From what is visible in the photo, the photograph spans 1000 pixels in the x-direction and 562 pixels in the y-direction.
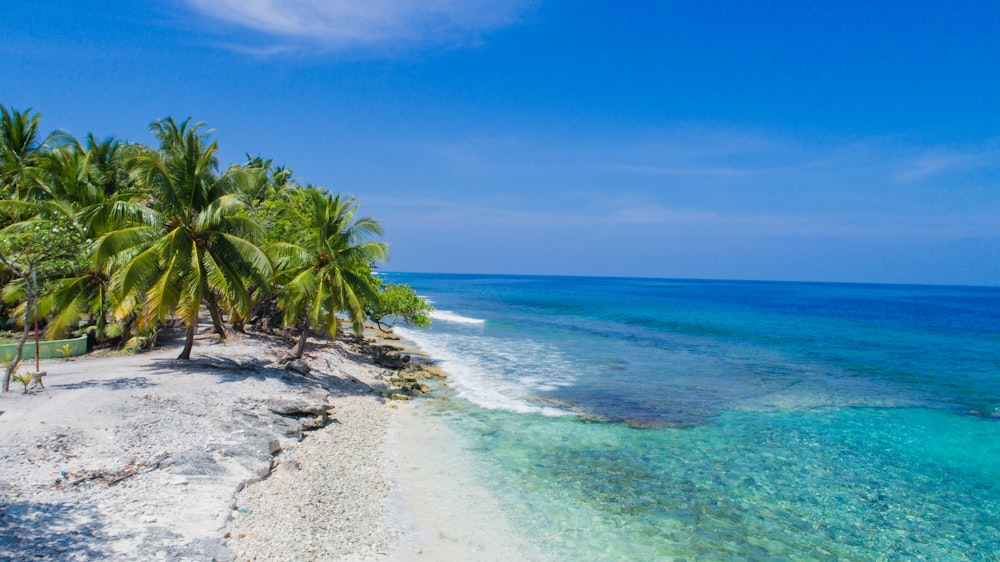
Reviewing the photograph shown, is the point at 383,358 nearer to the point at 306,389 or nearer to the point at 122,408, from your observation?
the point at 306,389

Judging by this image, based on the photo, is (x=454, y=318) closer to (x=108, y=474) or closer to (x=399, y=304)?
(x=399, y=304)

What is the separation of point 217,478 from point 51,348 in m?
13.5

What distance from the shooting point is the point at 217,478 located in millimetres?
10266

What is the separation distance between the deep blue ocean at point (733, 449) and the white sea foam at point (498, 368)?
0.16 metres

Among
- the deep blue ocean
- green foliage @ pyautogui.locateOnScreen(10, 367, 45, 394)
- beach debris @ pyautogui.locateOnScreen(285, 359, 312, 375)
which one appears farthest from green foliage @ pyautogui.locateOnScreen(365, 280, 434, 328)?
green foliage @ pyautogui.locateOnScreen(10, 367, 45, 394)

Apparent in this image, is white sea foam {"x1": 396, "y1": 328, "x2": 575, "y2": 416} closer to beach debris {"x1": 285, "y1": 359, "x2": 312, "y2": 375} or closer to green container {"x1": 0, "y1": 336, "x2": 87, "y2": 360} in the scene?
beach debris {"x1": 285, "y1": 359, "x2": 312, "y2": 375}

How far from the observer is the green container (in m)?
17.9

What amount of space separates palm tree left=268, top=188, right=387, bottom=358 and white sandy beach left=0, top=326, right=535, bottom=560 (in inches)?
130

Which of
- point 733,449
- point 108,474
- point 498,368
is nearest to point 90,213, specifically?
point 108,474

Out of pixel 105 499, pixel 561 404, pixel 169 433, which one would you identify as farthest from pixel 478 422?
pixel 105 499

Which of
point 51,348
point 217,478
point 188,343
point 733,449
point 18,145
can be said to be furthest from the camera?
point 18,145

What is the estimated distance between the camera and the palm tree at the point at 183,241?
1520cm

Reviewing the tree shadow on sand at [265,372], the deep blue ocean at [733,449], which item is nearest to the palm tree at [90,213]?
the tree shadow on sand at [265,372]

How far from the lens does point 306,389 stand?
17625 mm
